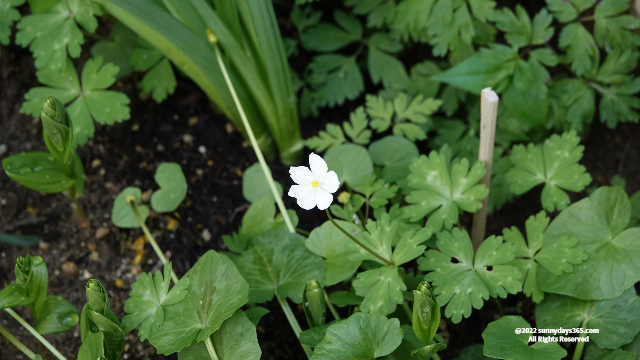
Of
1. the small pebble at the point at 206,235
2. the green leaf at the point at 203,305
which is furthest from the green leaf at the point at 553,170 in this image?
the small pebble at the point at 206,235

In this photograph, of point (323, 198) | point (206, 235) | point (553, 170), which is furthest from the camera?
point (206, 235)

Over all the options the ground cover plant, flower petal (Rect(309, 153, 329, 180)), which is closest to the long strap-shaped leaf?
the ground cover plant

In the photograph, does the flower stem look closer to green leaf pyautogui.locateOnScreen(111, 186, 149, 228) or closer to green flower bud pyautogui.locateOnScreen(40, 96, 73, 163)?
green leaf pyautogui.locateOnScreen(111, 186, 149, 228)

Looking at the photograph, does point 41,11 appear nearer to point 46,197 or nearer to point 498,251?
point 46,197

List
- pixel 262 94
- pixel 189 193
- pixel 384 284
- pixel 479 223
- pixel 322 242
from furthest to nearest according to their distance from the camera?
pixel 189 193 < pixel 262 94 < pixel 479 223 < pixel 322 242 < pixel 384 284

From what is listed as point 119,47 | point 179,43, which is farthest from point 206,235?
point 119,47

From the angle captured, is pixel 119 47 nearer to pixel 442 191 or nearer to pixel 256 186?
pixel 256 186

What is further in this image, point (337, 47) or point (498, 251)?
point (337, 47)

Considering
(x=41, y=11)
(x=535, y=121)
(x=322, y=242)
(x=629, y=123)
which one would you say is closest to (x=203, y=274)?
(x=322, y=242)
